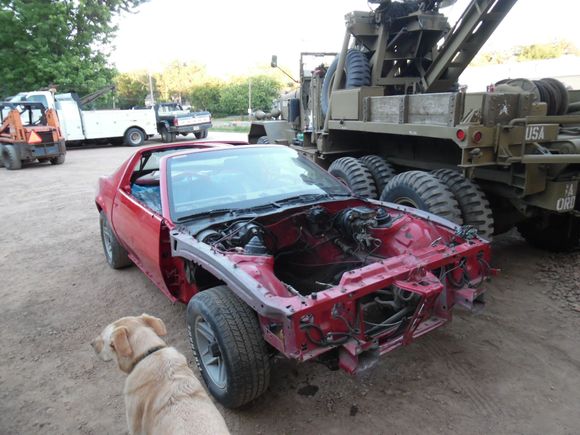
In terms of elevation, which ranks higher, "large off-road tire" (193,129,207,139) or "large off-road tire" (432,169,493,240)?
"large off-road tire" (432,169,493,240)

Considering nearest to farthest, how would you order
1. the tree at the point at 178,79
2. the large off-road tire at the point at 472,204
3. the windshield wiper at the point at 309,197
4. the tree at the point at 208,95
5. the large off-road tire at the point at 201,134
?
the windshield wiper at the point at 309,197 → the large off-road tire at the point at 472,204 → the large off-road tire at the point at 201,134 → the tree at the point at 208,95 → the tree at the point at 178,79

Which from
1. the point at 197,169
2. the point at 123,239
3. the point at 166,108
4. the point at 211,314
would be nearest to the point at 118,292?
the point at 123,239

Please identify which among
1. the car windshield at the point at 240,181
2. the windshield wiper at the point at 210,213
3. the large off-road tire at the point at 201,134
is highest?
the car windshield at the point at 240,181

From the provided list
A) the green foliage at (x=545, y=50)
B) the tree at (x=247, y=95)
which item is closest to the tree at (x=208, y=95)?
the tree at (x=247, y=95)

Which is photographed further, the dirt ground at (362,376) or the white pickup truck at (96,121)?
the white pickup truck at (96,121)

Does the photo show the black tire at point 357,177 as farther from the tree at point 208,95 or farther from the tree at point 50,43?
the tree at point 208,95

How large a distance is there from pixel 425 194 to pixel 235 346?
108 inches

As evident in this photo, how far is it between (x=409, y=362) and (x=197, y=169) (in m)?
2.34

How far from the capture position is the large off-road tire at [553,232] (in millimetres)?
5105

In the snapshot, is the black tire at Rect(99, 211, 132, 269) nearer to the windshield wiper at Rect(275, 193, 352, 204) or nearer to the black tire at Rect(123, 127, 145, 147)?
the windshield wiper at Rect(275, 193, 352, 204)

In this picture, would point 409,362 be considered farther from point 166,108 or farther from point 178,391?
point 166,108

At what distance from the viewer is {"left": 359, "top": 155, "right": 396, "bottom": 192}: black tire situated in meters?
5.83

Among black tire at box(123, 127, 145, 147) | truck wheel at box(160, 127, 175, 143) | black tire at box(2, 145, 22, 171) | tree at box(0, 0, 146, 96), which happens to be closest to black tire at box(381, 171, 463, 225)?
black tire at box(2, 145, 22, 171)

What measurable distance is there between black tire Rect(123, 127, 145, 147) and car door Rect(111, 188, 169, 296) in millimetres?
17227
